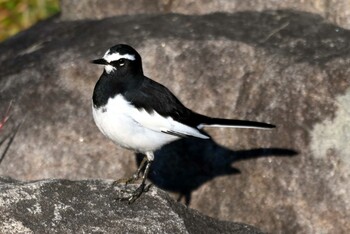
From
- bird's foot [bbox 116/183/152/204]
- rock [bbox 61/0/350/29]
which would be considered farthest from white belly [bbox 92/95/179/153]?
rock [bbox 61/0/350/29]

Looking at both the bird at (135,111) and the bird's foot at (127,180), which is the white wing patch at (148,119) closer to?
the bird at (135,111)

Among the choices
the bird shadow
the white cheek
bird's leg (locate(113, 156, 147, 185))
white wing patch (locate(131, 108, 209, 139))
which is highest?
the white cheek

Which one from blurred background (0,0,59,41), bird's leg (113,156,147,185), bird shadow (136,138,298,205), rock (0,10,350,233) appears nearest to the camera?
bird's leg (113,156,147,185)

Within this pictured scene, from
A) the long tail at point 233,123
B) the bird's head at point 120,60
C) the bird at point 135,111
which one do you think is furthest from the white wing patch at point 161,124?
the bird's head at point 120,60

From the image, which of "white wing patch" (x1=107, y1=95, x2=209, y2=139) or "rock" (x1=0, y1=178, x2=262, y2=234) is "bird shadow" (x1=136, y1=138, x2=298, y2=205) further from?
"rock" (x1=0, y1=178, x2=262, y2=234)

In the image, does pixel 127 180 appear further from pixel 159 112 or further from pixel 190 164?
pixel 190 164

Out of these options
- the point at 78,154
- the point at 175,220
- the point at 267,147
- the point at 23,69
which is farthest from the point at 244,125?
the point at 23,69

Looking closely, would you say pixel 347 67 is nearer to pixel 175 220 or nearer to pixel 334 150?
pixel 334 150

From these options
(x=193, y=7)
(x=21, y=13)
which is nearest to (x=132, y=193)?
(x=193, y=7)
